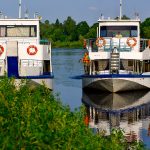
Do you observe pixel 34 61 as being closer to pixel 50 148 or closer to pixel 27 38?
pixel 27 38

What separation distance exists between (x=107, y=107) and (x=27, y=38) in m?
7.07

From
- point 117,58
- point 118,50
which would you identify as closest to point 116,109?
point 117,58

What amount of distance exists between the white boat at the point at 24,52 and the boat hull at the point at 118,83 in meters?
3.39

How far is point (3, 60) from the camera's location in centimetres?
3147

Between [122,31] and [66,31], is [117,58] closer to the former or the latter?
[122,31]

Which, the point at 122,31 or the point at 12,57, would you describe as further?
the point at 122,31

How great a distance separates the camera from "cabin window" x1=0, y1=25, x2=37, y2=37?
113 feet

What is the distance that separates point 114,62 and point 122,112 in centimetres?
563

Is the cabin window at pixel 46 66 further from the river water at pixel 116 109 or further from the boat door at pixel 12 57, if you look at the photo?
the boat door at pixel 12 57

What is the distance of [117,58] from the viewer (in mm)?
34688

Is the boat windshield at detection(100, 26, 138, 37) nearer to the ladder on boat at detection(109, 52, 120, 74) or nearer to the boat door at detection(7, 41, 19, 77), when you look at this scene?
the ladder on boat at detection(109, 52, 120, 74)

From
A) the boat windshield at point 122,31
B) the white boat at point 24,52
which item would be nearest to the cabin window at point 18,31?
the white boat at point 24,52

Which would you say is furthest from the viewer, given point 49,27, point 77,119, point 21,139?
point 49,27

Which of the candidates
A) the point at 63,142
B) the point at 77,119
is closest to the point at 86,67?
the point at 77,119
